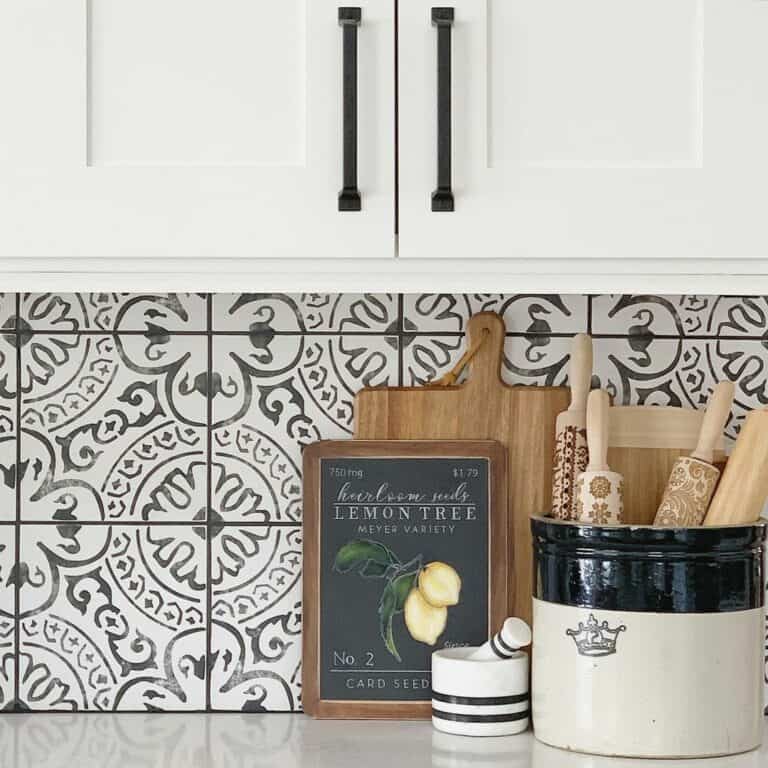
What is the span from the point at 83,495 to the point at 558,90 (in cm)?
83

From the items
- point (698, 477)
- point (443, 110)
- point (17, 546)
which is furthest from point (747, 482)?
point (17, 546)

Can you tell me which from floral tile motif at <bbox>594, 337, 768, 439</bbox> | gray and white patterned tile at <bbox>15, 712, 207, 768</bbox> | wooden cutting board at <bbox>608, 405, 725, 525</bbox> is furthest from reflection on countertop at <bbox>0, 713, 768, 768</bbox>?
floral tile motif at <bbox>594, 337, 768, 439</bbox>

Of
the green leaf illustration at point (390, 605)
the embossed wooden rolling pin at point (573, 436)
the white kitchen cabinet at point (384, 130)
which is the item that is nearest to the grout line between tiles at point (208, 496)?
the green leaf illustration at point (390, 605)

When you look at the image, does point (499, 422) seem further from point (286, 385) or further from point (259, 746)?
point (259, 746)

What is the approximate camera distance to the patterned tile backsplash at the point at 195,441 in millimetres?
1629

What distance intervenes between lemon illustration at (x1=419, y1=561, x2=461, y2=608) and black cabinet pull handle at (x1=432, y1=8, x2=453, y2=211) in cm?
56

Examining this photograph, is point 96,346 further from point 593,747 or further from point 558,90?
point 593,747

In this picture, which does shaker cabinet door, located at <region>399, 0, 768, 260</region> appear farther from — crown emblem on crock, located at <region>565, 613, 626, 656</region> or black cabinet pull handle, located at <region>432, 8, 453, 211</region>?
crown emblem on crock, located at <region>565, 613, 626, 656</region>

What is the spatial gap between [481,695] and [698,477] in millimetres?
381

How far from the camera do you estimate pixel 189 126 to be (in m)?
1.28

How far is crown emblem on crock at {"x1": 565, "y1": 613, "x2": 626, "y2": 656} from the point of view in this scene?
4.56ft

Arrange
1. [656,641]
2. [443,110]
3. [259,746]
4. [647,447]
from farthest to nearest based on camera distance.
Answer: [647,447] → [259,746] → [656,641] → [443,110]

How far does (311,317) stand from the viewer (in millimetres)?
1641

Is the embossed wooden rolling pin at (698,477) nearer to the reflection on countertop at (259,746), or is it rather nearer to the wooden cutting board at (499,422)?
the wooden cutting board at (499,422)
